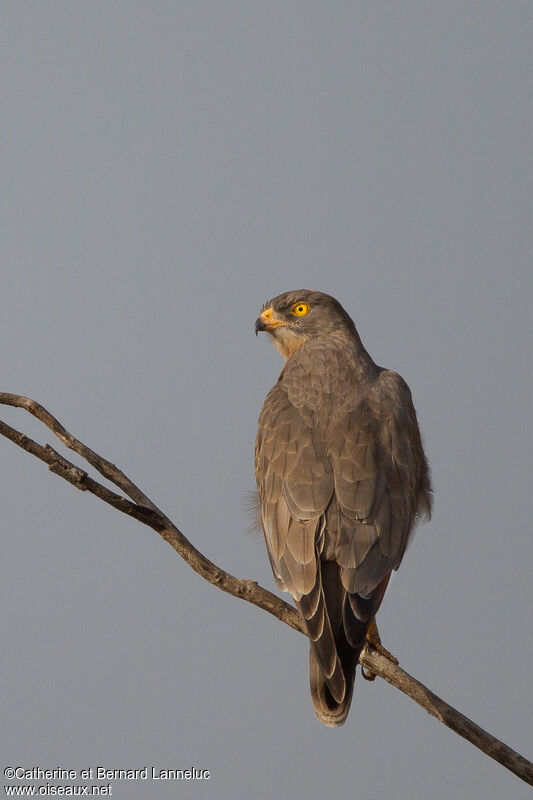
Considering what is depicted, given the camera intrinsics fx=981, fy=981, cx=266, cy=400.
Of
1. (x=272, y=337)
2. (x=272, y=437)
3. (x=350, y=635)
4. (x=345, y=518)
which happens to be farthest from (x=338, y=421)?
(x=272, y=337)

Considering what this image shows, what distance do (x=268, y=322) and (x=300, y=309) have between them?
0.27 m

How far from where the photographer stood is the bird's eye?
298 inches

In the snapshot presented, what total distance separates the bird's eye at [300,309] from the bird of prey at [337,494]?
2.26 ft

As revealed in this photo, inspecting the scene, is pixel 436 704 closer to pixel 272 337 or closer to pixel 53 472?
pixel 53 472

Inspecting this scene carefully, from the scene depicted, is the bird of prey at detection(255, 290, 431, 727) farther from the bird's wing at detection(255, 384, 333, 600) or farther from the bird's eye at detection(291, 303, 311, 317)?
the bird's eye at detection(291, 303, 311, 317)

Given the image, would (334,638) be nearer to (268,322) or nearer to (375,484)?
(375,484)

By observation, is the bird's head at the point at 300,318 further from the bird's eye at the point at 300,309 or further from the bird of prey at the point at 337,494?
the bird of prey at the point at 337,494

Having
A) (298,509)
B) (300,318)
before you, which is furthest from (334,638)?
(300,318)

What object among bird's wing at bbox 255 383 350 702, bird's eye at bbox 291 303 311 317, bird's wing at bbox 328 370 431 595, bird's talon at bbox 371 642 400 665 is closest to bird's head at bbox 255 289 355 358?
bird's eye at bbox 291 303 311 317

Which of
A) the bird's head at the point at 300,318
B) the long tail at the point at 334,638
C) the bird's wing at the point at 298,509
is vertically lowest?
the long tail at the point at 334,638

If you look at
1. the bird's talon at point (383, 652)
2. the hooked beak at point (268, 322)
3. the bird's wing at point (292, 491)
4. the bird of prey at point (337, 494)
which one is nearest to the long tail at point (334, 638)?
the bird of prey at point (337, 494)

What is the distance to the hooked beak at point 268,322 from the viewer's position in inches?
298

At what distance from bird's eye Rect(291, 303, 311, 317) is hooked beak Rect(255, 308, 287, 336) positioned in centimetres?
13

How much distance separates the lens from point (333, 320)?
7469 millimetres
